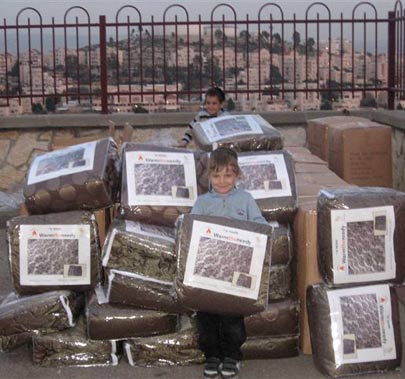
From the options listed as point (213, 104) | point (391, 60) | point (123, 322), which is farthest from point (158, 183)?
point (391, 60)

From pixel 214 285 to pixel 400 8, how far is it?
5835 mm

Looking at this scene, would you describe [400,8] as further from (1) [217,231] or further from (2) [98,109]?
(1) [217,231]

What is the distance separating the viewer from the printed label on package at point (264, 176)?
4957 millimetres

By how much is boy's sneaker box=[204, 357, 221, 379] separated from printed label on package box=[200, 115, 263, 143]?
4.76 feet

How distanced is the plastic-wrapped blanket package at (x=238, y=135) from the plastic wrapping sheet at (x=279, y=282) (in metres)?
0.87

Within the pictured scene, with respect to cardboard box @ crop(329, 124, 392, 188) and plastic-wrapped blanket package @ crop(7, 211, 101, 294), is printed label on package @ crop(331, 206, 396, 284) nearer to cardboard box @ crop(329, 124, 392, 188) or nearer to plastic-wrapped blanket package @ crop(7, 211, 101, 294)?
plastic-wrapped blanket package @ crop(7, 211, 101, 294)

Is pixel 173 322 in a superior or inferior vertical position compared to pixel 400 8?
inferior

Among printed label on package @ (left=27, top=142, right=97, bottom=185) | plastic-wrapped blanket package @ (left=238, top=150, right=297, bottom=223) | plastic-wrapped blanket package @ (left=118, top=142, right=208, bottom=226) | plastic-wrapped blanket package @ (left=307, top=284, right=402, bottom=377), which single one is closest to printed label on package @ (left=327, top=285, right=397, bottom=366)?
plastic-wrapped blanket package @ (left=307, top=284, right=402, bottom=377)

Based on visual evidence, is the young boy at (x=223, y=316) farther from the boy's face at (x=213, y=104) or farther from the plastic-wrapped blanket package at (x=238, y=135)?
the boy's face at (x=213, y=104)

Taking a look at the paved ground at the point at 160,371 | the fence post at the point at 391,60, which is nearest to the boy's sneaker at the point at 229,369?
the paved ground at the point at 160,371

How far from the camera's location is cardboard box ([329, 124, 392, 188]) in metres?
6.61

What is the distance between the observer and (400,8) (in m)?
9.22

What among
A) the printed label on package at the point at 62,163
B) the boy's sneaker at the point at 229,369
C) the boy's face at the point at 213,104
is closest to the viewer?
the boy's sneaker at the point at 229,369

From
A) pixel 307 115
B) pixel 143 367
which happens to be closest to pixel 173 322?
pixel 143 367
